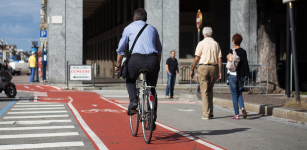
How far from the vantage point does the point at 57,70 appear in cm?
2198

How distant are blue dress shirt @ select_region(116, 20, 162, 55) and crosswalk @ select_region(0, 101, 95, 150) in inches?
61.1

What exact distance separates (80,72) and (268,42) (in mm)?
9529

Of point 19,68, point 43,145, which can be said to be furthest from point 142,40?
point 19,68

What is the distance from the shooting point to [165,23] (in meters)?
22.5

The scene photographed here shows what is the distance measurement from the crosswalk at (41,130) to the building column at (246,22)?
15068 millimetres

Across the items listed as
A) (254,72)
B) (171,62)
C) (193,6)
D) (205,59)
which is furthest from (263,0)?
(193,6)

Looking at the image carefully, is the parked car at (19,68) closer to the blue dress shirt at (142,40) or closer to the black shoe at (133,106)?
the blue dress shirt at (142,40)

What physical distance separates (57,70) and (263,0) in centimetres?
1190

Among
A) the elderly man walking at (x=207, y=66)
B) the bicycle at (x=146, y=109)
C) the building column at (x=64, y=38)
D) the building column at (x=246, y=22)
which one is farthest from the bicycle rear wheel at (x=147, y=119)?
the building column at (x=246, y=22)

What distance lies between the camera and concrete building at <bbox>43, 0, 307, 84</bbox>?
22.0m

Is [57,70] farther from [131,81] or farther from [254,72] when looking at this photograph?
[131,81]

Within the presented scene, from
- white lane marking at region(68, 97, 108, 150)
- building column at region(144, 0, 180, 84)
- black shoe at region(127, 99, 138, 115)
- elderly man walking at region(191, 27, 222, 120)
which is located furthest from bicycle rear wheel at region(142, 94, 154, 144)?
building column at region(144, 0, 180, 84)

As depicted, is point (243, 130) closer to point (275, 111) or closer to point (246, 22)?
point (275, 111)

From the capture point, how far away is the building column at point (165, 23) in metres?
22.4
